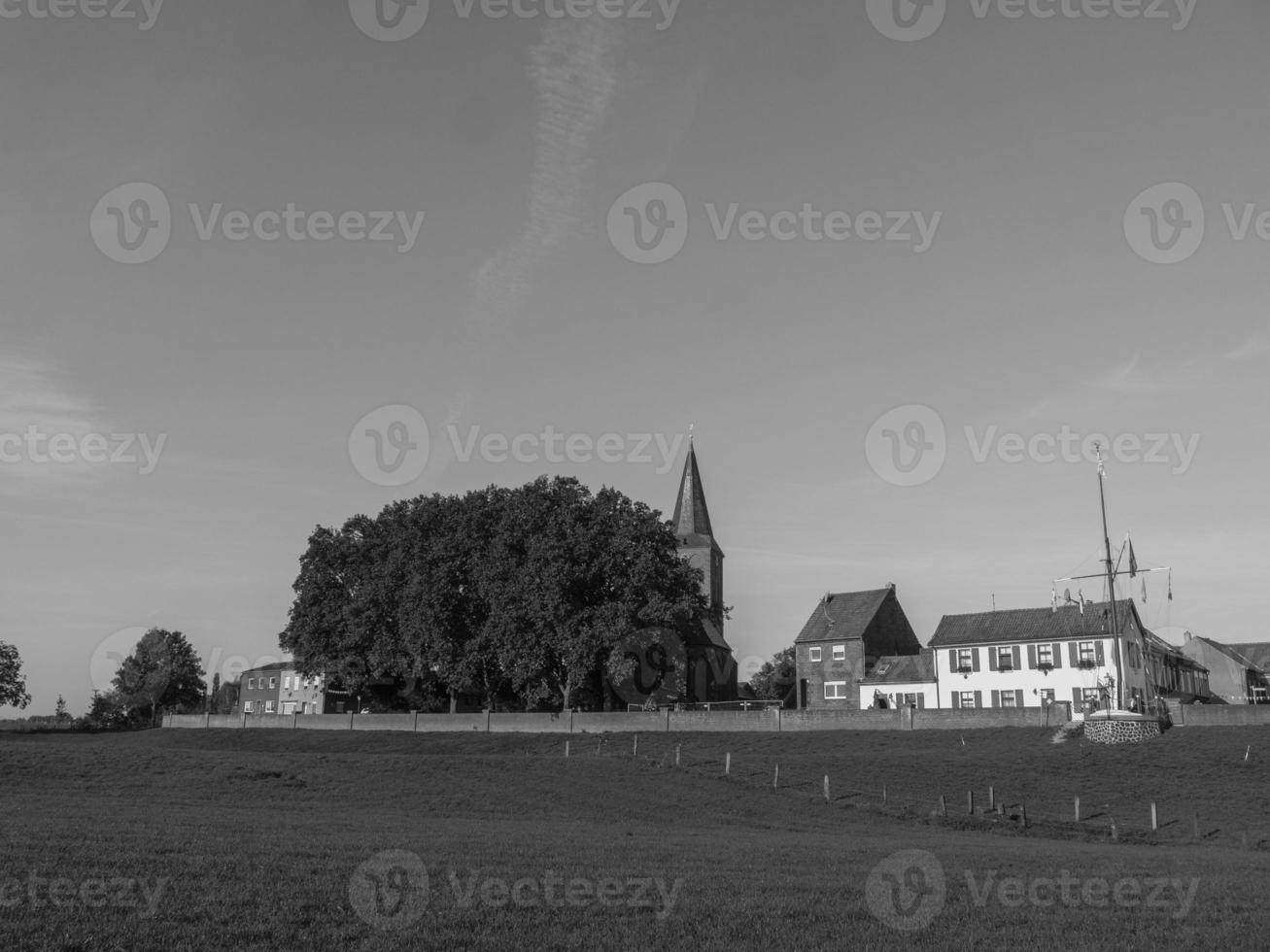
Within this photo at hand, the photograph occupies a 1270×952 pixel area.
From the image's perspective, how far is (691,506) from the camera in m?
128

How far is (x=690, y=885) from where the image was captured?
15930mm

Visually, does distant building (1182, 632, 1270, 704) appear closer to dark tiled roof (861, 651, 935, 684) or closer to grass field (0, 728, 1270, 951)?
dark tiled roof (861, 651, 935, 684)

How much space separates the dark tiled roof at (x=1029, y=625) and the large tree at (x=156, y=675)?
308ft

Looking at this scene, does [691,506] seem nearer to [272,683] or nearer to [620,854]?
[272,683]

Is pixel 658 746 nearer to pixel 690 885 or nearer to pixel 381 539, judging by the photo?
pixel 381 539

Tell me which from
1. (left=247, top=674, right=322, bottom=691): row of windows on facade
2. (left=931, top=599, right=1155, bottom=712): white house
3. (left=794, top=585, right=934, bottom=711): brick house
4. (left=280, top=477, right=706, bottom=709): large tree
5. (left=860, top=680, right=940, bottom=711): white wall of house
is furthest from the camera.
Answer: (left=247, top=674, right=322, bottom=691): row of windows on facade

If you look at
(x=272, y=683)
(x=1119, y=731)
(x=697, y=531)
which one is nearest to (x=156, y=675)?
(x=272, y=683)

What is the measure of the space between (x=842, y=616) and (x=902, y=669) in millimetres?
9003

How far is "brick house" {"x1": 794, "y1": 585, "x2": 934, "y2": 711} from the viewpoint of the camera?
8888 cm

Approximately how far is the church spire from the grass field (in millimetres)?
75233

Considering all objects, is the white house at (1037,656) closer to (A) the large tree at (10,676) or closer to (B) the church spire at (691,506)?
(B) the church spire at (691,506)

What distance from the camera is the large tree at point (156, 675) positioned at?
128000 millimetres

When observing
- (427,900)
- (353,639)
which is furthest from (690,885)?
(353,639)

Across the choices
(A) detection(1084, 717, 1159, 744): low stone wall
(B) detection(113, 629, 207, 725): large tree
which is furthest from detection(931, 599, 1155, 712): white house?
(B) detection(113, 629, 207, 725): large tree
